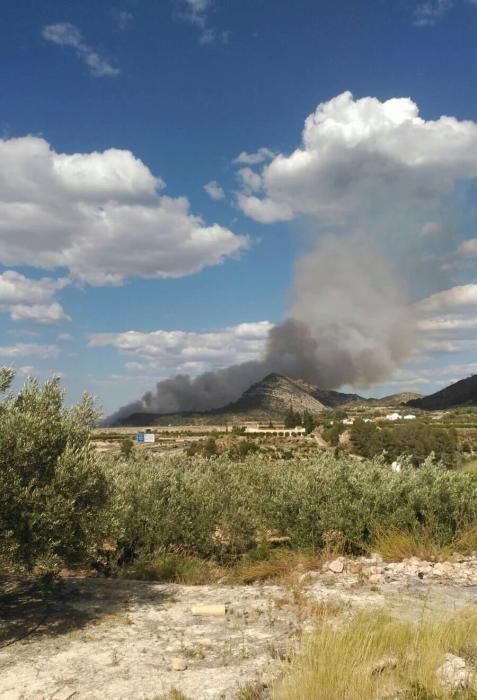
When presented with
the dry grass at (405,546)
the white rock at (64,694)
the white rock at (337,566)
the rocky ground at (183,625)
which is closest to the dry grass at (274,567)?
the rocky ground at (183,625)

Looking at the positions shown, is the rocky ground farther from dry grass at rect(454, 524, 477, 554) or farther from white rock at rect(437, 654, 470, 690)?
white rock at rect(437, 654, 470, 690)

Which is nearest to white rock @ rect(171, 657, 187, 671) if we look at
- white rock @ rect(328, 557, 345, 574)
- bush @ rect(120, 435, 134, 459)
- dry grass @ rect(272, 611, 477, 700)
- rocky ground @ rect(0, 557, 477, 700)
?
rocky ground @ rect(0, 557, 477, 700)

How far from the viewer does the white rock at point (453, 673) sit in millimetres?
5988

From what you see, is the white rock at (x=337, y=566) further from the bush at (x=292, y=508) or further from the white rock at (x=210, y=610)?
the white rock at (x=210, y=610)

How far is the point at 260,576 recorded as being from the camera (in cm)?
1216

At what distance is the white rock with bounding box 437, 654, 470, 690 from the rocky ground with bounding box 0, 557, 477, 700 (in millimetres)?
1884

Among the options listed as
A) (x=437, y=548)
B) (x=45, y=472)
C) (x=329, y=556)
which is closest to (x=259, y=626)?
(x=45, y=472)

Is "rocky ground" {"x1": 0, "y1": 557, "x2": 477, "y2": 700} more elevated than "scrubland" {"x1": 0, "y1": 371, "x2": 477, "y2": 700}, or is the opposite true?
"scrubland" {"x1": 0, "y1": 371, "x2": 477, "y2": 700}

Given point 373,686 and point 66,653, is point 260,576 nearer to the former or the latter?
point 66,653

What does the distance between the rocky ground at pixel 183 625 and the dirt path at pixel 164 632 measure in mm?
15

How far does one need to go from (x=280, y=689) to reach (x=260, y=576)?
6148mm

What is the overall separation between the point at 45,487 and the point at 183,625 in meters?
3.12

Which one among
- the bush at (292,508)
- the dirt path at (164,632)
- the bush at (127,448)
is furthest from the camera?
the bush at (127,448)

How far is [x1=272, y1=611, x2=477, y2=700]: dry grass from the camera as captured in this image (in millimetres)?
5910
